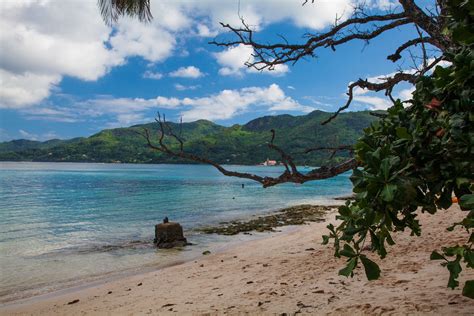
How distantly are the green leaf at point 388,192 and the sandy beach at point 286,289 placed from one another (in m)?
2.99

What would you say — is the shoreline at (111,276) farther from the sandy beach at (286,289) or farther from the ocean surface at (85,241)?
the sandy beach at (286,289)

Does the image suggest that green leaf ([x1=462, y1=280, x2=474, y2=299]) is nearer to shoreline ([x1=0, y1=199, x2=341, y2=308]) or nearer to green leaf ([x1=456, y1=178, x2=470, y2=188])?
green leaf ([x1=456, y1=178, x2=470, y2=188])

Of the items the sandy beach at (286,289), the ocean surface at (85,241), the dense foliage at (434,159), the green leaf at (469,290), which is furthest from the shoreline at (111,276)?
the green leaf at (469,290)

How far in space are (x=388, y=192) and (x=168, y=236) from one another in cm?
1542

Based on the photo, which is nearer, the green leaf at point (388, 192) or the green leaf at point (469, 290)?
the green leaf at point (388, 192)

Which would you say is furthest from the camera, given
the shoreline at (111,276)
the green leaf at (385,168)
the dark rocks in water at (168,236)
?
the dark rocks in water at (168,236)

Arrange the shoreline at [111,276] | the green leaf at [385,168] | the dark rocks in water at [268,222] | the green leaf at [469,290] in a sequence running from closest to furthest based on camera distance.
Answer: the green leaf at [385,168] → the green leaf at [469,290] → the shoreline at [111,276] → the dark rocks in water at [268,222]

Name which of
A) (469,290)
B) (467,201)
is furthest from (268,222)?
(467,201)

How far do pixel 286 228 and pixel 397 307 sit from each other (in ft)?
58.3

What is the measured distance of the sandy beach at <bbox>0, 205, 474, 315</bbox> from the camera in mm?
4934

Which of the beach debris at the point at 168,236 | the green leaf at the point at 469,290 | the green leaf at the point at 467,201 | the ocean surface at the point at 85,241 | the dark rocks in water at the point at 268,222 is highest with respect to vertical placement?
the green leaf at the point at 467,201

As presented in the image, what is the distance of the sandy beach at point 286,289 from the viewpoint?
493 cm

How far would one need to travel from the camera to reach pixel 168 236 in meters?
16.5

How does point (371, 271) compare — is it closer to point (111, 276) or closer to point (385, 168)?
point (385, 168)
